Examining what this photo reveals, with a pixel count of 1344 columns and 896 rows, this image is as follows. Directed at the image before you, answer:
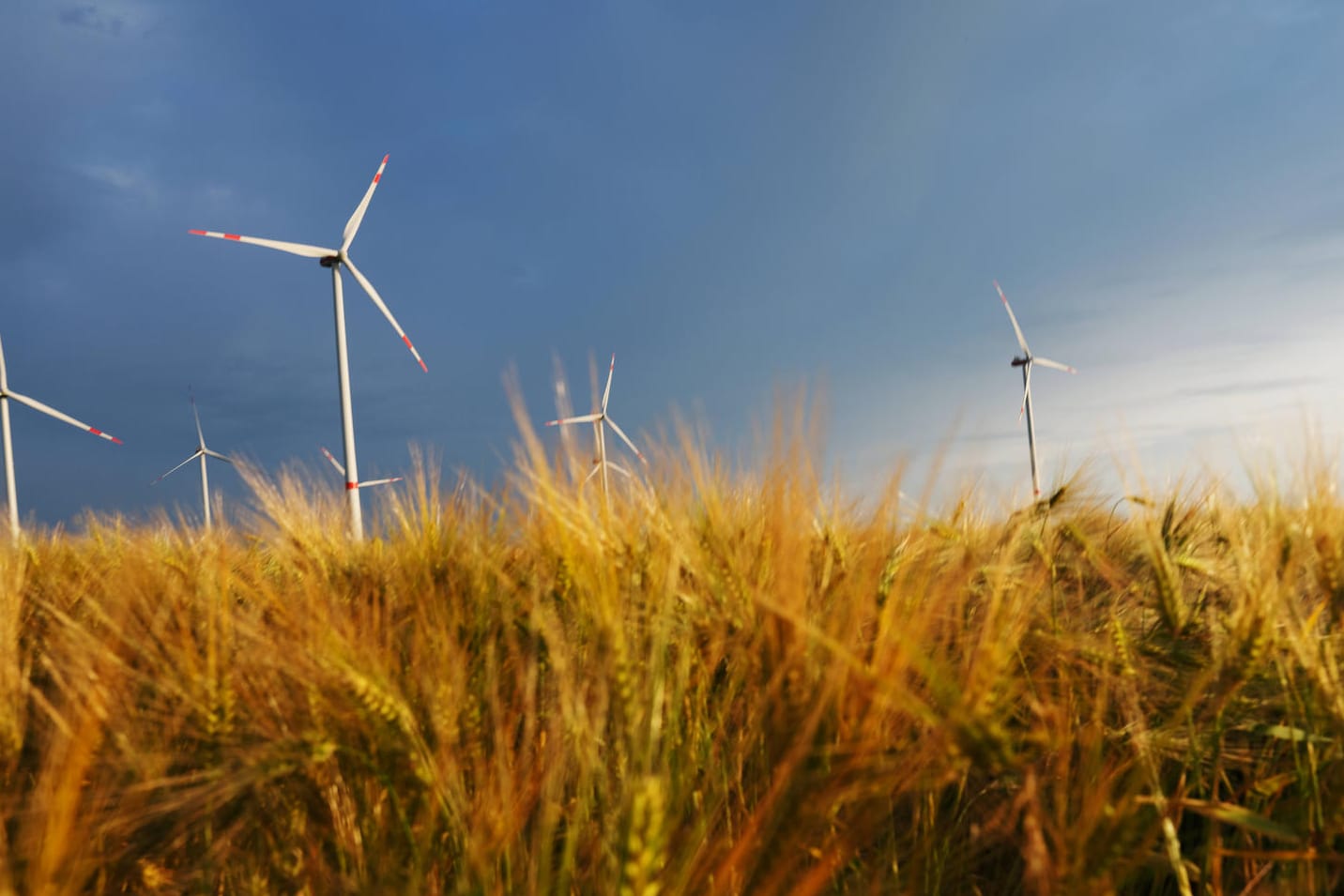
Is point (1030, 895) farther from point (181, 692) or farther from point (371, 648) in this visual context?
point (181, 692)

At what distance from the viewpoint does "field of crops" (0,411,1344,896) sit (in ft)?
5.69

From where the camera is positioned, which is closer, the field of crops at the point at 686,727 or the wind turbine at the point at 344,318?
the field of crops at the point at 686,727

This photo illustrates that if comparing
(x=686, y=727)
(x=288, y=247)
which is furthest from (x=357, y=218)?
(x=686, y=727)

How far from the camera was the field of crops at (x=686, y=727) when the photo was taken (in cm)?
173

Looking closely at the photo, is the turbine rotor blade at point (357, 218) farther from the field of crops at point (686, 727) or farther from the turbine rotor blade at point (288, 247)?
the field of crops at point (686, 727)

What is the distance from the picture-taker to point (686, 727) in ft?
7.70

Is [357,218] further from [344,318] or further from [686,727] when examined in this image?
[686,727]

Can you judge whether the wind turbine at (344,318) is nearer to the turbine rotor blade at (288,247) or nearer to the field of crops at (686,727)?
the turbine rotor blade at (288,247)

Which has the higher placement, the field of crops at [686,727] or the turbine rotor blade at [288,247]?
the turbine rotor blade at [288,247]

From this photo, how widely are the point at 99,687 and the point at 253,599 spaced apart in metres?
0.82

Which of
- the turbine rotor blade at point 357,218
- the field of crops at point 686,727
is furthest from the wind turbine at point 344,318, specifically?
the field of crops at point 686,727

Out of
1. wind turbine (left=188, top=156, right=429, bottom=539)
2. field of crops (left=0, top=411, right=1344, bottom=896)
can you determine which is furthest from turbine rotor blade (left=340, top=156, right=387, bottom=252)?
field of crops (left=0, top=411, right=1344, bottom=896)

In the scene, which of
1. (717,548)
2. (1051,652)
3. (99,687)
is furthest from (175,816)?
(1051,652)

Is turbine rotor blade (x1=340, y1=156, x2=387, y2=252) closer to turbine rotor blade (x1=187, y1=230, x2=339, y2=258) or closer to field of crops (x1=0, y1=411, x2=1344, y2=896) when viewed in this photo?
turbine rotor blade (x1=187, y1=230, x2=339, y2=258)
